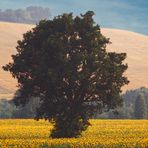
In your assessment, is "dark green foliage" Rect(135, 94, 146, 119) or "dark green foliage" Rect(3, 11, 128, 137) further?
"dark green foliage" Rect(135, 94, 146, 119)

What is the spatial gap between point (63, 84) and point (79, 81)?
162 cm

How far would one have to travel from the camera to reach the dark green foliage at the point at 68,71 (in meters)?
54.2

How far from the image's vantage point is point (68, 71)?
53469 mm

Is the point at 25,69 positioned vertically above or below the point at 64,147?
above

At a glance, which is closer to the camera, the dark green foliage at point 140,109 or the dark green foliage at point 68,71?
the dark green foliage at point 68,71

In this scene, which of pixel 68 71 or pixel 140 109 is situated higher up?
pixel 140 109

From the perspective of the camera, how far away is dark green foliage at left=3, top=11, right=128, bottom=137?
54.2 meters

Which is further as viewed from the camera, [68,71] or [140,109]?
[140,109]

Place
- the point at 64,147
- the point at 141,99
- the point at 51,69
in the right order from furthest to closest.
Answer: the point at 141,99 < the point at 51,69 < the point at 64,147

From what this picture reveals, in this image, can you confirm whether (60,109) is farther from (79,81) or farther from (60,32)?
(60,32)

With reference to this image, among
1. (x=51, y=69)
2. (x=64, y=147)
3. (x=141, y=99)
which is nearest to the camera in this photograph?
(x=64, y=147)

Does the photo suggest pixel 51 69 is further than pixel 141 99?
No

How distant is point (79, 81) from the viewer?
54844 millimetres

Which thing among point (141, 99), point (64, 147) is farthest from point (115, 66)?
point (141, 99)
